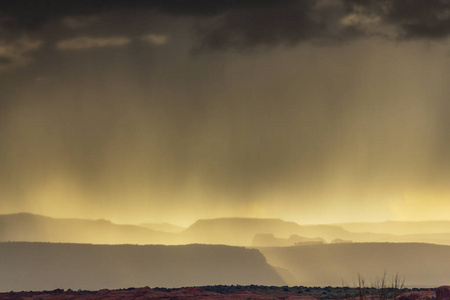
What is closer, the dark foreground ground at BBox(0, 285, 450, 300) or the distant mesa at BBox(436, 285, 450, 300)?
the distant mesa at BBox(436, 285, 450, 300)

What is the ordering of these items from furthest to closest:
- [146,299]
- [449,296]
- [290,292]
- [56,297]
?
1. [290,292]
2. [56,297]
3. [146,299]
4. [449,296]

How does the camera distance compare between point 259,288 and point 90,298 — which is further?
point 259,288

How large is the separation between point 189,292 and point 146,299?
7279mm

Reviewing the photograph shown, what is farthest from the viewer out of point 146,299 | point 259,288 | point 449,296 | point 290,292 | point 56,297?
point 259,288

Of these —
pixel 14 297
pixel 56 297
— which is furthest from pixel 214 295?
pixel 14 297

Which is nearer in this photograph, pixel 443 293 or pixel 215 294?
pixel 443 293

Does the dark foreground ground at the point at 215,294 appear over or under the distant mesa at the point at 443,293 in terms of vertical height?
over

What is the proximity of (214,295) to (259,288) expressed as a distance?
23.7 m

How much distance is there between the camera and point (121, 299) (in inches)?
2340

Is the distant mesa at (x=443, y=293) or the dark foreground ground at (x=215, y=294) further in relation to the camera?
the dark foreground ground at (x=215, y=294)

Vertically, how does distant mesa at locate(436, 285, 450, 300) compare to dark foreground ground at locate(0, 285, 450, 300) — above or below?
below

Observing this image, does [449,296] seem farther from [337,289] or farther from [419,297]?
[337,289]

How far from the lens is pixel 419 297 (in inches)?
2259

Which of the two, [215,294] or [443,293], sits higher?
[215,294]
